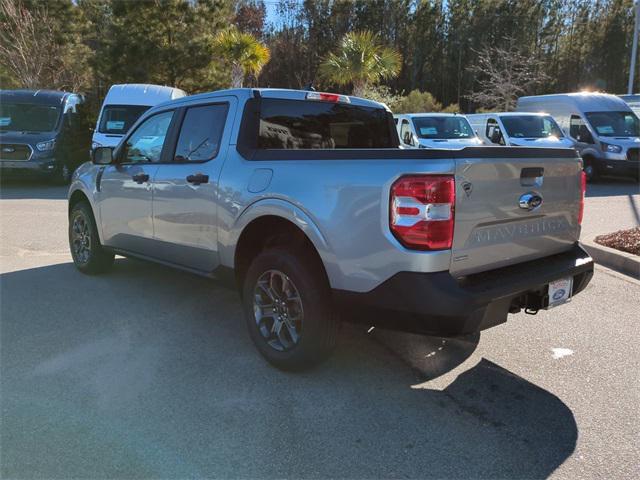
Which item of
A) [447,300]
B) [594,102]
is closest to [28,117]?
[447,300]

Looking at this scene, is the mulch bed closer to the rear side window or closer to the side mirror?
the rear side window

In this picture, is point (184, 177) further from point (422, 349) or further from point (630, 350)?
point (630, 350)

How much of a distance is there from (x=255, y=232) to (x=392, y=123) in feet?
5.97

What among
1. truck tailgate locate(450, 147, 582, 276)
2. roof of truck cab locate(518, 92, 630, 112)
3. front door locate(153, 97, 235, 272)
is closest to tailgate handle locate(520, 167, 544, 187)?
truck tailgate locate(450, 147, 582, 276)

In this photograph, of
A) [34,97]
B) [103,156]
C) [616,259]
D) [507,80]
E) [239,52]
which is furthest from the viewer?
[507,80]

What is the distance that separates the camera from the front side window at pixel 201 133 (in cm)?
432

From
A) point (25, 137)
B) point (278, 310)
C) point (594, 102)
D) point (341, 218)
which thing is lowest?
point (278, 310)

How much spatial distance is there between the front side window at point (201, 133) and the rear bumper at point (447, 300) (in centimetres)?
174

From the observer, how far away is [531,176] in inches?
134

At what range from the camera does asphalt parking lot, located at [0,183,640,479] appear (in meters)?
2.73

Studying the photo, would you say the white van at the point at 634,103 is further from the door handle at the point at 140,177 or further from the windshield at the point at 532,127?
the door handle at the point at 140,177

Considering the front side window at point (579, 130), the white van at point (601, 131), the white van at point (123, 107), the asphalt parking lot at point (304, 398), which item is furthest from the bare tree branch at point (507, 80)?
the asphalt parking lot at point (304, 398)

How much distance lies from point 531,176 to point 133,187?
3458mm

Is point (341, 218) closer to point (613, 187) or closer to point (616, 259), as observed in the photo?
point (616, 259)
